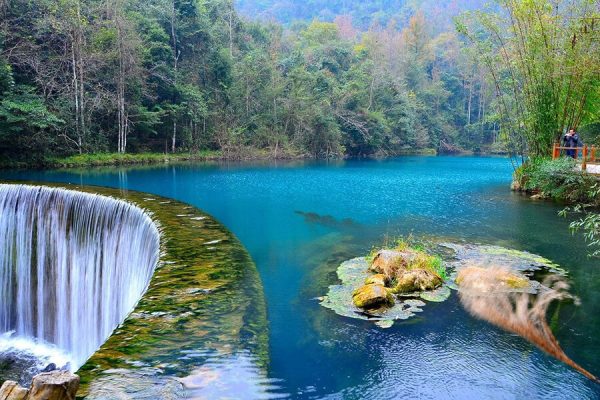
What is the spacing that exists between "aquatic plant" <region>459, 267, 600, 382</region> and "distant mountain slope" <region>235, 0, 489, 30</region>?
9675 cm

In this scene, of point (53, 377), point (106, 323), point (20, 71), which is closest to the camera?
point (53, 377)

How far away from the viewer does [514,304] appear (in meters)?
7.07

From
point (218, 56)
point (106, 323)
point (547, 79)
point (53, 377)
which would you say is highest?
point (218, 56)

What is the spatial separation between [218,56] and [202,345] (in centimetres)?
3138

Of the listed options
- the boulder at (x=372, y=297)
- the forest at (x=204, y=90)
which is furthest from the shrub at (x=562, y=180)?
the boulder at (x=372, y=297)

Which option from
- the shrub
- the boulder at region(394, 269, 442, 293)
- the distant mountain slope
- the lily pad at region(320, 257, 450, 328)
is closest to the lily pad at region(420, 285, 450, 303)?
the lily pad at region(320, 257, 450, 328)

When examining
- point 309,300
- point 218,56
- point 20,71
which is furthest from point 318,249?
point 218,56

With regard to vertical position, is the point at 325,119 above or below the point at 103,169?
above

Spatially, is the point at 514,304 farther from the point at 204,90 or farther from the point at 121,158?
the point at 204,90

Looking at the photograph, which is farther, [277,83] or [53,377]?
[277,83]

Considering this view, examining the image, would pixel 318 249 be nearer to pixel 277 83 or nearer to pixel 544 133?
pixel 544 133

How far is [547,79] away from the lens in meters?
17.7

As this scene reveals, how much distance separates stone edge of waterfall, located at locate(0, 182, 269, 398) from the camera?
411cm

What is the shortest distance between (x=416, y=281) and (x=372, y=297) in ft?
3.82
